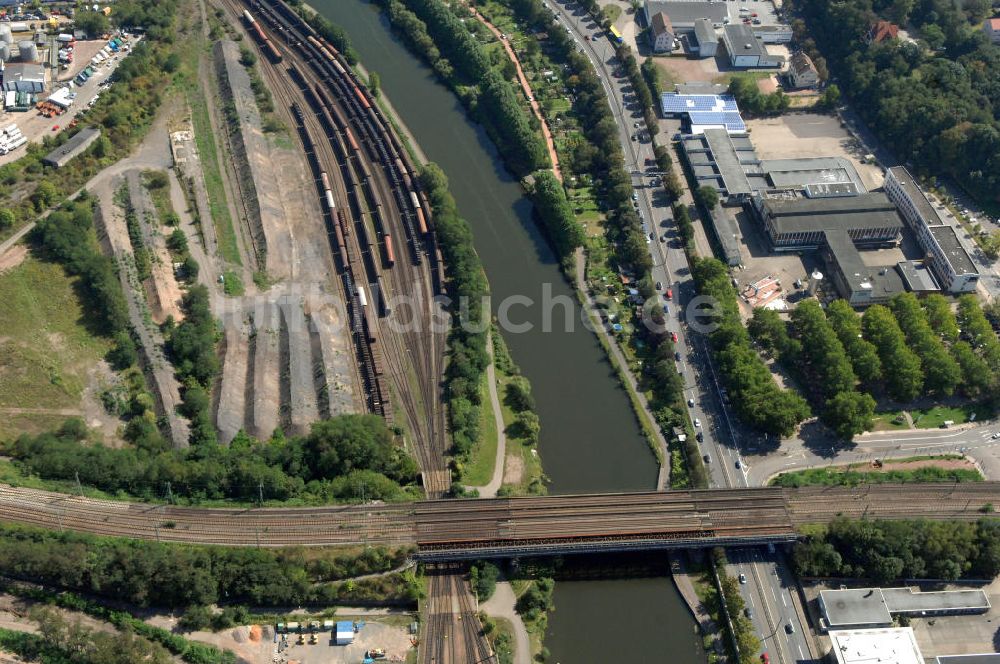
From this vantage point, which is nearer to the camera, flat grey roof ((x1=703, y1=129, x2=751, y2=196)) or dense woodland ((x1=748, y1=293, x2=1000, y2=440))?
dense woodland ((x1=748, y1=293, x2=1000, y2=440))

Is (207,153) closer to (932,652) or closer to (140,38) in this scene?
(140,38)

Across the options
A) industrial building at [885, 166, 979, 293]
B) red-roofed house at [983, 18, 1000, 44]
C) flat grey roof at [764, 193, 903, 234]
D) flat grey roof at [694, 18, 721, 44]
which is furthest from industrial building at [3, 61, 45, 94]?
red-roofed house at [983, 18, 1000, 44]

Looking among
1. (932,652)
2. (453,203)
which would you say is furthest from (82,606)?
(932,652)

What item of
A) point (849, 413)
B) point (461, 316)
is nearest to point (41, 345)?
point (461, 316)

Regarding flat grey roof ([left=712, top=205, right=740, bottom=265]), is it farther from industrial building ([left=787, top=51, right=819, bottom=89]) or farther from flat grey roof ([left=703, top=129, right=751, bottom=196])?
industrial building ([left=787, top=51, right=819, bottom=89])

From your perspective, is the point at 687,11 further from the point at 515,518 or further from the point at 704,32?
the point at 515,518
